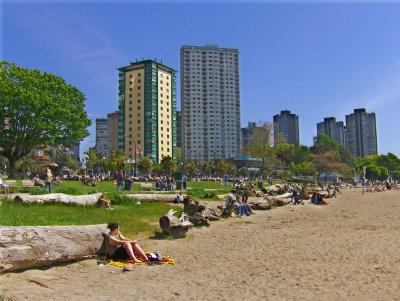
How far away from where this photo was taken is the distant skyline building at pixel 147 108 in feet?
419

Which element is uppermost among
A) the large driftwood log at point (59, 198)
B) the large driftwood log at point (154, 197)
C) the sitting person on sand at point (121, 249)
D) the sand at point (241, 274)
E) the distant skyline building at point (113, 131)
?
the distant skyline building at point (113, 131)

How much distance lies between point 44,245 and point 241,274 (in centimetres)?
438

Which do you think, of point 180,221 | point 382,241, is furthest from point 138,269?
point 382,241

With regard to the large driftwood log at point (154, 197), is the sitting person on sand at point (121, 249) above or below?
below

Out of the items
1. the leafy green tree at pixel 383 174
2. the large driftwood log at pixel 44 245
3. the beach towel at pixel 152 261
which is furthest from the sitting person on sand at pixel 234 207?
the leafy green tree at pixel 383 174

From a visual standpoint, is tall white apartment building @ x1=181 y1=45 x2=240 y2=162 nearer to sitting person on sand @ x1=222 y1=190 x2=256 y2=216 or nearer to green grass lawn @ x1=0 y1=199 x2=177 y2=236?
sitting person on sand @ x1=222 y1=190 x2=256 y2=216

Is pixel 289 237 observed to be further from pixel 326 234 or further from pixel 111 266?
pixel 111 266

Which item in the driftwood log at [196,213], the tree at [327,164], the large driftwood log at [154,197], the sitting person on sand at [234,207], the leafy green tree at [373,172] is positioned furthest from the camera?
the leafy green tree at [373,172]

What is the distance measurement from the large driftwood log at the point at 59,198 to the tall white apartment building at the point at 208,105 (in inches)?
6331

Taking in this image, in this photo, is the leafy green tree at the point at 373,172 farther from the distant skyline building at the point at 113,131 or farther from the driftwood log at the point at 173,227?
the driftwood log at the point at 173,227

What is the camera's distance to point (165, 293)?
705cm

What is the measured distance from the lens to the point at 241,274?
8.54 m

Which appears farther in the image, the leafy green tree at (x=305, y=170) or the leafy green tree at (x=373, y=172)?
the leafy green tree at (x=373, y=172)

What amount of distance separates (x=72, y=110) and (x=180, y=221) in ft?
106
